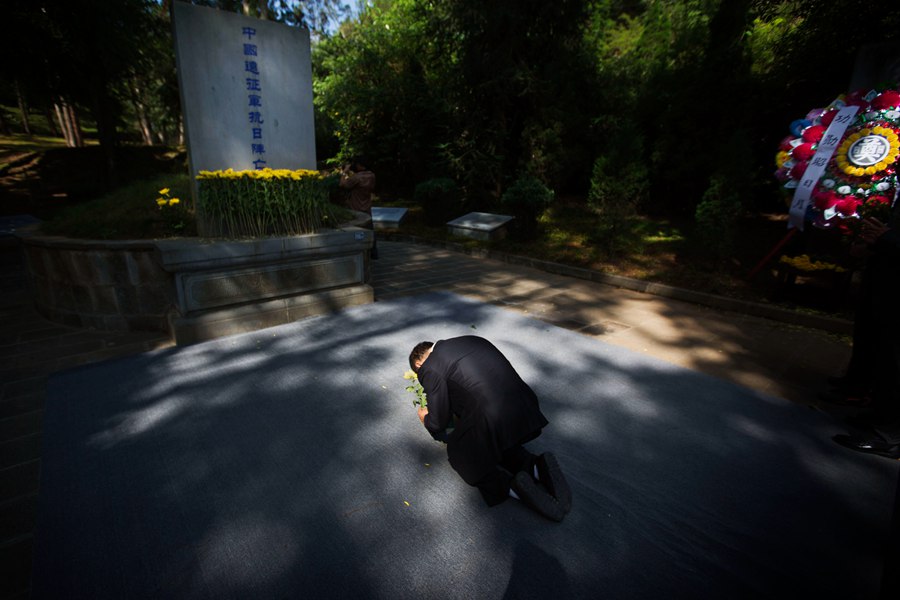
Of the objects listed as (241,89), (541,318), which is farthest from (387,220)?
(541,318)

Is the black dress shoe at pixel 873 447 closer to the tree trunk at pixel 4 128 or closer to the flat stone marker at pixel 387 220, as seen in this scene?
the flat stone marker at pixel 387 220

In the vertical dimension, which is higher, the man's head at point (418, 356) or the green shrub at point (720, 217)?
the green shrub at point (720, 217)

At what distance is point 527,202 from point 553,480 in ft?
23.9

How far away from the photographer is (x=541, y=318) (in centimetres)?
534

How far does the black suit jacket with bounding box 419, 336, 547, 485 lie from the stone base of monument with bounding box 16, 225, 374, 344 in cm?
305

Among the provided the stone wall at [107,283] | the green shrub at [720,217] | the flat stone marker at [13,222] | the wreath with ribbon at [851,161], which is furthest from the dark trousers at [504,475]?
the flat stone marker at [13,222]

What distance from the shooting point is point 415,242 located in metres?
10.4

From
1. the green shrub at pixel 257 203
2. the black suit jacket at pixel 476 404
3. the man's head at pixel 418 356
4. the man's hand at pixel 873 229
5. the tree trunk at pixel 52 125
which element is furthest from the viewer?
the tree trunk at pixel 52 125

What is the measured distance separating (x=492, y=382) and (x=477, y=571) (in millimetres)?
861

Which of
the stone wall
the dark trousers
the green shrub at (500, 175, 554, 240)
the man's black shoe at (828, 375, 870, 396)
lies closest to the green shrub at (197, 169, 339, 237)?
the stone wall

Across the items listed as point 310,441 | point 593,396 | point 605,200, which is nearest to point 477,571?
point 310,441

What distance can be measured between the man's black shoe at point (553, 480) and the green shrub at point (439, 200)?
31.3ft

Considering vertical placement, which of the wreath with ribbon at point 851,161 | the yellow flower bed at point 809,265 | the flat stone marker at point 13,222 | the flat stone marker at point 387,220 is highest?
the wreath with ribbon at point 851,161

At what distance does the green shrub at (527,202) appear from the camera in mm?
8852
